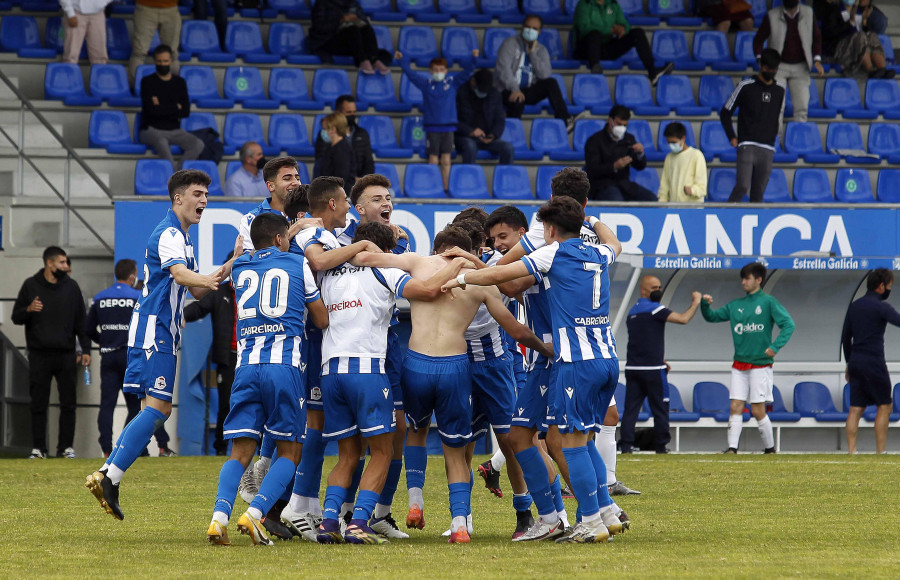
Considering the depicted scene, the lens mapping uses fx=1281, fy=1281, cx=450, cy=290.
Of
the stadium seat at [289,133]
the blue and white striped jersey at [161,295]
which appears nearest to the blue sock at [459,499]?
the blue and white striped jersey at [161,295]

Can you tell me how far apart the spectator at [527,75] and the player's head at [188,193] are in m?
11.1

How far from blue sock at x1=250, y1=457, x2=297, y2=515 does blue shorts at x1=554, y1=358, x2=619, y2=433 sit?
1.42m

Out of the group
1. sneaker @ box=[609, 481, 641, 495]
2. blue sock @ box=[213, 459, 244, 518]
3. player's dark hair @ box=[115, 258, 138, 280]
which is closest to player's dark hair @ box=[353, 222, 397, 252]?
blue sock @ box=[213, 459, 244, 518]

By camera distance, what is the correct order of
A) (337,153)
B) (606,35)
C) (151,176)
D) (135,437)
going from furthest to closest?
1. (606,35)
2. (151,176)
3. (337,153)
4. (135,437)

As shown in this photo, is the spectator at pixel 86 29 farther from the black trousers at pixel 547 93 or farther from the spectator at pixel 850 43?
the spectator at pixel 850 43

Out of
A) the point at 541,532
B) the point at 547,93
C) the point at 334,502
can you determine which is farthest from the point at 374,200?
the point at 547,93

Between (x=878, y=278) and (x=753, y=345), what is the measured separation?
1554 mm

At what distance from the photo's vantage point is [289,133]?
17641 millimetres

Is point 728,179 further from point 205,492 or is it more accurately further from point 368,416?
point 368,416

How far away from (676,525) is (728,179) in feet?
37.0

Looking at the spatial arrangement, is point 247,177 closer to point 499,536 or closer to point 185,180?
point 185,180

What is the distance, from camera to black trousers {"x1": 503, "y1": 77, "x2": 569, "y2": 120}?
60.1 ft

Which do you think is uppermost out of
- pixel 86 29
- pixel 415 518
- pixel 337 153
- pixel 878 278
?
pixel 86 29

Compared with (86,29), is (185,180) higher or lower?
lower
